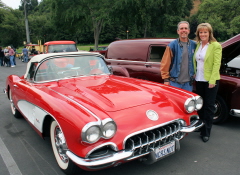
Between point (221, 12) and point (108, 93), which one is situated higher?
point (221, 12)

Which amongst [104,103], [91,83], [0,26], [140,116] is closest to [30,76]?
[91,83]

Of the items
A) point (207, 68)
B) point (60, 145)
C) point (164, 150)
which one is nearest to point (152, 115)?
point (164, 150)

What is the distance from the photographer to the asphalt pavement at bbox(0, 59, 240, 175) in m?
2.78

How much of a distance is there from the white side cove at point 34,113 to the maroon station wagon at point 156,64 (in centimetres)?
261

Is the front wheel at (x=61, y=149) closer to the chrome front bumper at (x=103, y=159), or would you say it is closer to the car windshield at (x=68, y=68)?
the chrome front bumper at (x=103, y=159)

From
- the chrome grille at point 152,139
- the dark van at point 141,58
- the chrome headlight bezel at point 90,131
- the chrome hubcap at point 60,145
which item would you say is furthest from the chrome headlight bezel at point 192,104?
the dark van at point 141,58

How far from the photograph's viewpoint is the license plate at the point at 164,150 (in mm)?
2525

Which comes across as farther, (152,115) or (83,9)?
(83,9)

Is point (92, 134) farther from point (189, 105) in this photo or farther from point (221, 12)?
point (221, 12)

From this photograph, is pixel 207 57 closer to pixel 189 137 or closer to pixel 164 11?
pixel 189 137

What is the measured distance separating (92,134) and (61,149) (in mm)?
793

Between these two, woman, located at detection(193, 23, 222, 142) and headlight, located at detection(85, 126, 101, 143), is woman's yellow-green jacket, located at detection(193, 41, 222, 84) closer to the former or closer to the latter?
woman, located at detection(193, 23, 222, 142)

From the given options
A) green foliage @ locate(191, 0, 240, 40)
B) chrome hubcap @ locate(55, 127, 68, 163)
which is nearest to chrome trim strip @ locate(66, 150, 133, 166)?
chrome hubcap @ locate(55, 127, 68, 163)

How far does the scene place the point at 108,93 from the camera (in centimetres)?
302
